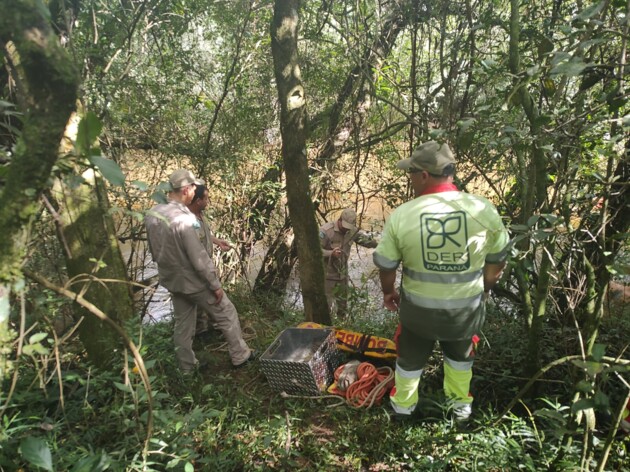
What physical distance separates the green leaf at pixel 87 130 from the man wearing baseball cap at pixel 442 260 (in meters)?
1.72

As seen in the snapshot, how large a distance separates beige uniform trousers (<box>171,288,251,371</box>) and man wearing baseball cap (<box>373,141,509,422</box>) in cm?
157

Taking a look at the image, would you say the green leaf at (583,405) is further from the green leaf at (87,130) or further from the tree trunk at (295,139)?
the tree trunk at (295,139)

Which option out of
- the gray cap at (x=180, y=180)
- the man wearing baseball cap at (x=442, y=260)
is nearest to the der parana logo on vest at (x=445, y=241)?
the man wearing baseball cap at (x=442, y=260)

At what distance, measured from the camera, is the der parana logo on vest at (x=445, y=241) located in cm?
231

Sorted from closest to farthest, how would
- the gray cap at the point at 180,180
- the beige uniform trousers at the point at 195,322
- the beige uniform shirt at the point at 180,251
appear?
the beige uniform shirt at the point at 180,251
the gray cap at the point at 180,180
the beige uniform trousers at the point at 195,322

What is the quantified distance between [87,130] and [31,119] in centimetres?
13

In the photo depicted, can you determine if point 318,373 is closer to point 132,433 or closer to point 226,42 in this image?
point 132,433

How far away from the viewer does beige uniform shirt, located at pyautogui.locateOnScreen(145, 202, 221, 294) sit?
316cm

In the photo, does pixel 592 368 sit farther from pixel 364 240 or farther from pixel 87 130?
pixel 364 240

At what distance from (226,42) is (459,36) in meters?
2.83

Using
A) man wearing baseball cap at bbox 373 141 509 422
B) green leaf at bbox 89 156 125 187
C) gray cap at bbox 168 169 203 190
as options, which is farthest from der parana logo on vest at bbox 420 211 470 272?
gray cap at bbox 168 169 203 190

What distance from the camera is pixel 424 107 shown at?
4.29 meters

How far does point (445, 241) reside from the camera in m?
2.34

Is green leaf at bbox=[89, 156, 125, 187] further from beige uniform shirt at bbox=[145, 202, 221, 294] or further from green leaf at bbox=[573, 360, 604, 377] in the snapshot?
beige uniform shirt at bbox=[145, 202, 221, 294]
